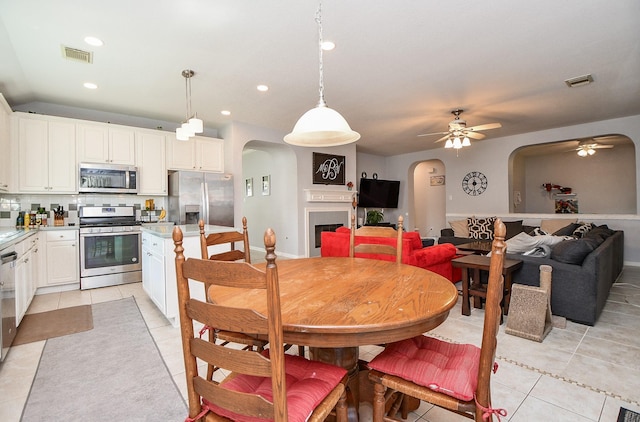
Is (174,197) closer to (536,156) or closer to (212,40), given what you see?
(212,40)

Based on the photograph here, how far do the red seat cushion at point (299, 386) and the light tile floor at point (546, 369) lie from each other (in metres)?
0.69

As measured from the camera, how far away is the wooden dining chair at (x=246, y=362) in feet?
2.70

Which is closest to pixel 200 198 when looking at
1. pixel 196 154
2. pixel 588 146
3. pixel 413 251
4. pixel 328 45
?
pixel 196 154

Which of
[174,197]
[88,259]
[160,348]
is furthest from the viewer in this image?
[174,197]

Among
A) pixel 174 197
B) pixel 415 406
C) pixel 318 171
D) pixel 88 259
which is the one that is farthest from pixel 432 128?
pixel 88 259

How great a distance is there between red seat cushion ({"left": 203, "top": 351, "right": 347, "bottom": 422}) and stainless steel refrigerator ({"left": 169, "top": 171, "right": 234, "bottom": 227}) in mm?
3935

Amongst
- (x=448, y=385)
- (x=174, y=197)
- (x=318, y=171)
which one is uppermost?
(x=318, y=171)

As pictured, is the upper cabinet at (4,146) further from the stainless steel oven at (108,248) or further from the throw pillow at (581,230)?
the throw pillow at (581,230)

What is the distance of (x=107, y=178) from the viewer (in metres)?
4.39

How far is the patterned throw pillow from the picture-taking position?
19.6 feet

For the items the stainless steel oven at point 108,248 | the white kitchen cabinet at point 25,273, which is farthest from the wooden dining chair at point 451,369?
the stainless steel oven at point 108,248

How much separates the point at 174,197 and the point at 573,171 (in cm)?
1003

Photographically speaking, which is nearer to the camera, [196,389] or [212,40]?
[196,389]

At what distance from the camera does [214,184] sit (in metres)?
4.86
